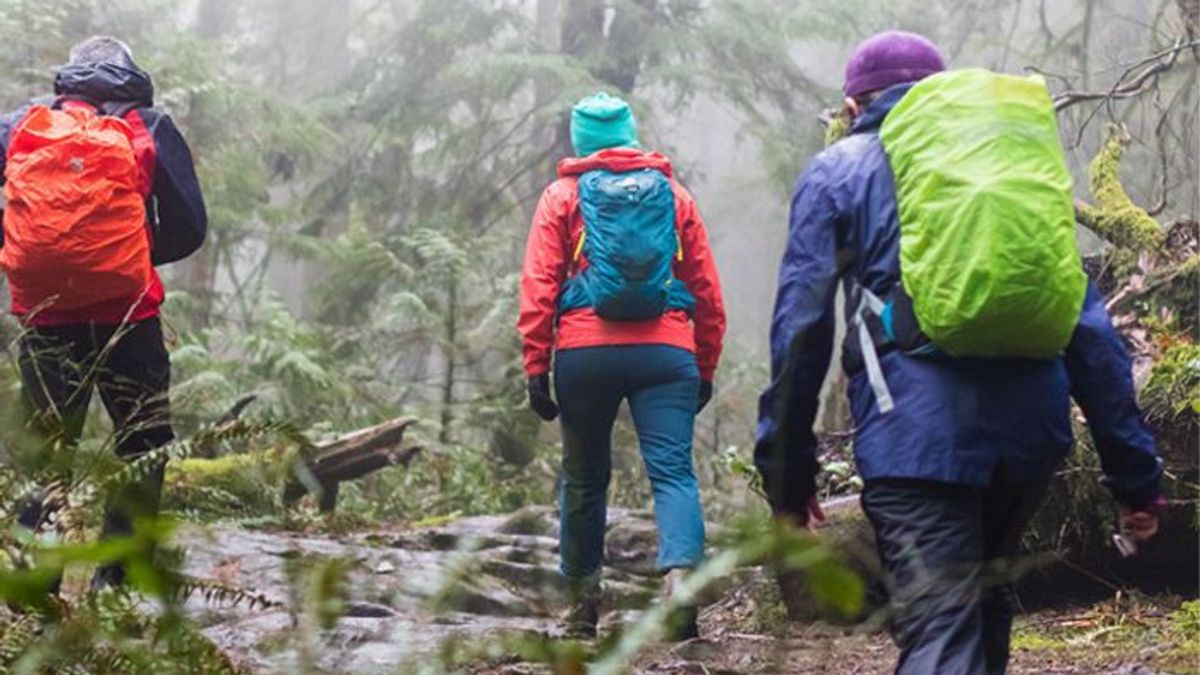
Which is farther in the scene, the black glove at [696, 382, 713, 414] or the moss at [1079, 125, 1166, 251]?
the moss at [1079, 125, 1166, 251]

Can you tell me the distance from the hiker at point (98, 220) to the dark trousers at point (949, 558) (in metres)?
2.42

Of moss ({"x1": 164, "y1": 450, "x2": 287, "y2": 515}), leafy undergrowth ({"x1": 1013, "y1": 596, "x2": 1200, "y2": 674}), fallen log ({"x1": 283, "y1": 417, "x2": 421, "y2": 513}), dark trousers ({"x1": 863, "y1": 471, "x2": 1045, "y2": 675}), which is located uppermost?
dark trousers ({"x1": 863, "y1": 471, "x2": 1045, "y2": 675})

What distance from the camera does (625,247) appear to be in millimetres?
5512

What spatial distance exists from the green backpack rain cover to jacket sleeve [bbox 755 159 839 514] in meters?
0.23

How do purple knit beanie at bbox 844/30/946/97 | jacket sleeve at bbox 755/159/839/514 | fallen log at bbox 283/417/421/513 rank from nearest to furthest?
jacket sleeve at bbox 755/159/839/514 → purple knit beanie at bbox 844/30/946/97 → fallen log at bbox 283/417/421/513

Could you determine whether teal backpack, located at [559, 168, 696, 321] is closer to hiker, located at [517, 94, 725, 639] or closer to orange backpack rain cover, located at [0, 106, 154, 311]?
hiker, located at [517, 94, 725, 639]

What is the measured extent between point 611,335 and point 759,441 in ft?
7.59

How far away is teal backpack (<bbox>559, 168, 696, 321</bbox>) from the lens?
5.50 m

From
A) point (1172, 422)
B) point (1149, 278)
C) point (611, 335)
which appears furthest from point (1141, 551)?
point (611, 335)

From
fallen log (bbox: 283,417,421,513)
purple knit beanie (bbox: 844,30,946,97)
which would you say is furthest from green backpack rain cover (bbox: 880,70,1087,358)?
fallen log (bbox: 283,417,421,513)

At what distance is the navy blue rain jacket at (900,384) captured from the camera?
3.16 meters

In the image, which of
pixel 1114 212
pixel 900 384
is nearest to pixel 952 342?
pixel 900 384

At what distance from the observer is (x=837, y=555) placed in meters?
0.84

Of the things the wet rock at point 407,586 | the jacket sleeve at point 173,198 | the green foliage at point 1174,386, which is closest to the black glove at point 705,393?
the wet rock at point 407,586
